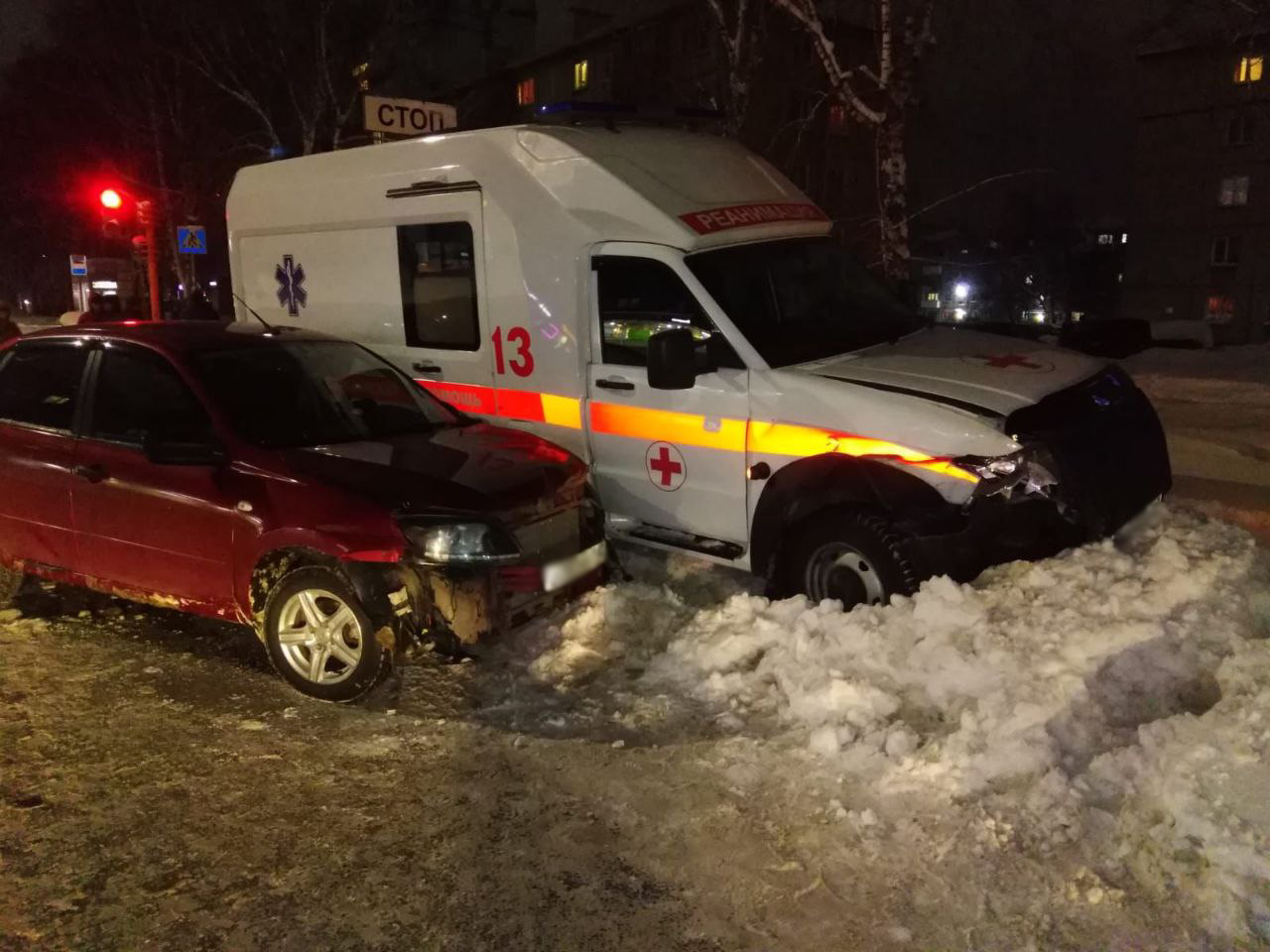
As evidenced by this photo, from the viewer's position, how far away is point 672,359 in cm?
492

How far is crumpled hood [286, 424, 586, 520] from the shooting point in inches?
171

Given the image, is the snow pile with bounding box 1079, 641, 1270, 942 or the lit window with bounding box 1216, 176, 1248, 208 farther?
the lit window with bounding box 1216, 176, 1248, 208

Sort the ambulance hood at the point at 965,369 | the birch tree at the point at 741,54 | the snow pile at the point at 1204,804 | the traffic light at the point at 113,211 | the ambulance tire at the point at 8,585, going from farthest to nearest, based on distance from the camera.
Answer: the birch tree at the point at 741,54 → the traffic light at the point at 113,211 → the ambulance tire at the point at 8,585 → the ambulance hood at the point at 965,369 → the snow pile at the point at 1204,804

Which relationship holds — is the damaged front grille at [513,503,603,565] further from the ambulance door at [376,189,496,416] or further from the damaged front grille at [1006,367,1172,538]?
the damaged front grille at [1006,367,1172,538]

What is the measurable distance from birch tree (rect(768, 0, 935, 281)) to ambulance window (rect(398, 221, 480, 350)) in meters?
7.45

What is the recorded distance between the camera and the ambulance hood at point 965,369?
458 centimetres

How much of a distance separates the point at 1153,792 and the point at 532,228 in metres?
4.45

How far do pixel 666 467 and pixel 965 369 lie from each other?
1687 millimetres

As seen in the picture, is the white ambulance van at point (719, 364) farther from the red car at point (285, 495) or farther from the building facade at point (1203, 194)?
the building facade at point (1203, 194)

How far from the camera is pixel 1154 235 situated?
41781mm

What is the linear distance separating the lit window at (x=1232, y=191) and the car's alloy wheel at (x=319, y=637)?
1748 inches

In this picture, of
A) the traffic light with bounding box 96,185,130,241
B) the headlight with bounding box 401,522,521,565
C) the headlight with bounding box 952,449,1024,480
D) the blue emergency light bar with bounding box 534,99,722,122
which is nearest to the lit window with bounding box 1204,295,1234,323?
the traffic light with bounding box 96,185,130,241

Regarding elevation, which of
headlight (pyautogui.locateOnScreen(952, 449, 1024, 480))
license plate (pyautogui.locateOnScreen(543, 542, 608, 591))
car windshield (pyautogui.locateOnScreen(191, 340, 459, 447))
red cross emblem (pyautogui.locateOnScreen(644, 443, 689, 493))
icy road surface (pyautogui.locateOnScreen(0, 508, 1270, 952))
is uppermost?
car windshield (pyautogui.locateOnScreen(191, 340, 459, 447))

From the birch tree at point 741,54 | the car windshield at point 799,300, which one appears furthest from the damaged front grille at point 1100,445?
the birch tree at point 741,54
